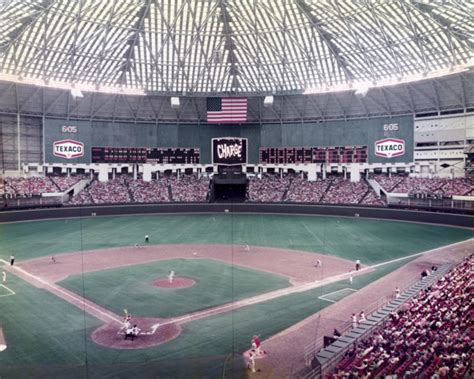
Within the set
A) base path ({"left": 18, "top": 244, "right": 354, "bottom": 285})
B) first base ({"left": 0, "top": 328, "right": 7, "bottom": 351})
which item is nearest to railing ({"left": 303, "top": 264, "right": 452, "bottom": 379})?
base path ({"left": 18, "top": 244, "right": 354, "bottom": 285})

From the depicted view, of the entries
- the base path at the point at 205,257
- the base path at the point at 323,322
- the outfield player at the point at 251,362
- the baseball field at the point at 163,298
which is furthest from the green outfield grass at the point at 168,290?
the outfield player at the point at 251,362

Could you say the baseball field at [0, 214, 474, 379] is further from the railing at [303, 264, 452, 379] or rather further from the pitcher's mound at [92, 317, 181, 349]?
the railing at [303, 264, 452, 379]

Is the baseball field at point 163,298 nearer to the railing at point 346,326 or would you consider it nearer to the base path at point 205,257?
the base path at point 205,257

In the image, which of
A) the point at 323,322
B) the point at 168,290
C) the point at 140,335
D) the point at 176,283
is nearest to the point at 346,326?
the point at 323,322

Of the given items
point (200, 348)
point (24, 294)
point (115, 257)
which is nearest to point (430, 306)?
point (200, 348)

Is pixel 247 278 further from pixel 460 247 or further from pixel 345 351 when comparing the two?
pixel 460 247

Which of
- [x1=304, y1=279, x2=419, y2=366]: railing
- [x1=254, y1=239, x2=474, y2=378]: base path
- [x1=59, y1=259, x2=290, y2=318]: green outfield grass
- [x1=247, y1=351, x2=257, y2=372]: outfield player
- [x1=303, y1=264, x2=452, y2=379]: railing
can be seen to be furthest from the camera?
[x1=59, y1=259, x2=290, y2=318]: green outfield grass
